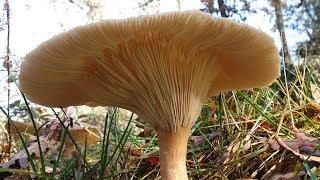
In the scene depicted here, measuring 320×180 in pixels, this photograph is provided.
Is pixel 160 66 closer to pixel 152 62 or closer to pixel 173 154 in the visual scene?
pixel 152 62

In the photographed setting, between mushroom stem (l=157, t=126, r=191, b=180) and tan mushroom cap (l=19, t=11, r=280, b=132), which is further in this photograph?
mushroom stem (l=157, t=126, r=191, b=180)

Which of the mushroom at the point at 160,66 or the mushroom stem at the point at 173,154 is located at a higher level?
the mushroom at the point at 160,66

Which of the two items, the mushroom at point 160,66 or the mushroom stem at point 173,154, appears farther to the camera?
the mushroom stem at point 173,154

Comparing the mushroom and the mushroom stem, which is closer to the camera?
the mushroom

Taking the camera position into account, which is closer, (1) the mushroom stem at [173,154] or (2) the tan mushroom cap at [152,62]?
(2) the tan mushroom cap at [152,62]

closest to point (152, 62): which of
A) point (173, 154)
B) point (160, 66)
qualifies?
point (160, 66)

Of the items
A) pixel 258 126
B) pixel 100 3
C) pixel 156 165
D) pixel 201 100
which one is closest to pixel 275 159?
pixel 258 126

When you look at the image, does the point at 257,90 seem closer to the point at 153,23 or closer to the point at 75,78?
the point at 75,78

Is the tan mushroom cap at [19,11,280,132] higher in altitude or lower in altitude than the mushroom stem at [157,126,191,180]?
higher
